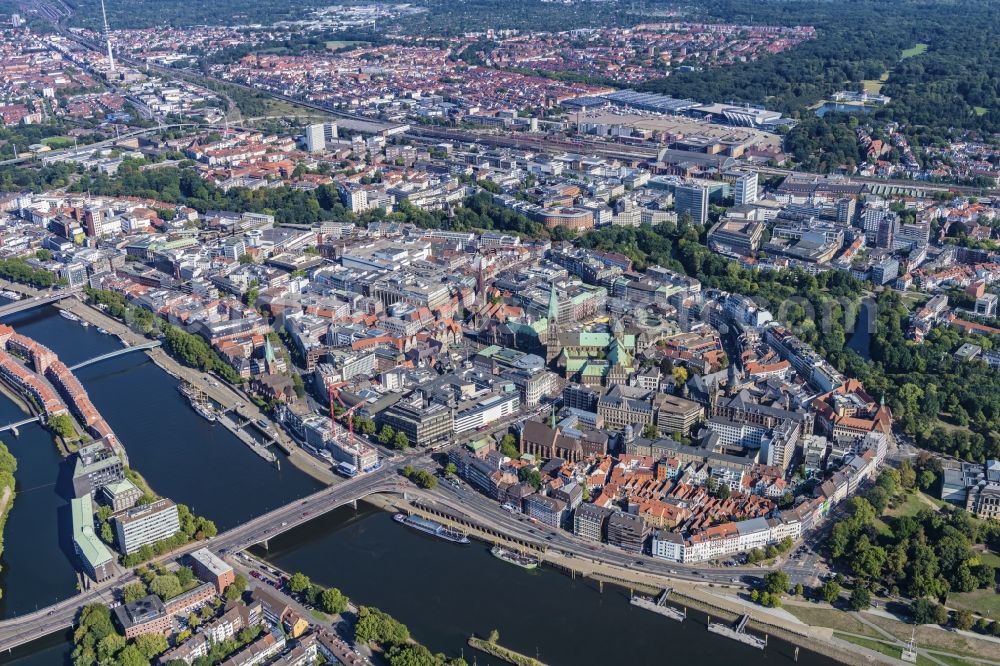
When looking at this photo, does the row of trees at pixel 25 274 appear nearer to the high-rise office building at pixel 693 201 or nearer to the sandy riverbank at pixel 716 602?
the sandy riverbank at pixel 716 602

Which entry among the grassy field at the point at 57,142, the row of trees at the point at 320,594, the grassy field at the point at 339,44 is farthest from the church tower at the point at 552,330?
the grassy field at the point at 339,44

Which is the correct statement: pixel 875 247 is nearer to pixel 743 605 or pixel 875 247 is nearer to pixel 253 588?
pixel 743 605

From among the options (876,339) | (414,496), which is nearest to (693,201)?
(876,339)

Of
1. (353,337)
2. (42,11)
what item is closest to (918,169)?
(353,337)

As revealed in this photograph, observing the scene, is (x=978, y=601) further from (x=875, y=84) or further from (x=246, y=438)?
(x=875, y=84)

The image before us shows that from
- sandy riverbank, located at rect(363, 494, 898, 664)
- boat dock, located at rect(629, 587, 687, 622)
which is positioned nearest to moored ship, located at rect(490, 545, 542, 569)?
sandy riverbank, located at rect(363, 494, 898, 664)

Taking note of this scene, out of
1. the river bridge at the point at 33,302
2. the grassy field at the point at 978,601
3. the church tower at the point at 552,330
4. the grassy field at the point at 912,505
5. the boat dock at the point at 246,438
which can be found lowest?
the grassy field at the point at 978,601

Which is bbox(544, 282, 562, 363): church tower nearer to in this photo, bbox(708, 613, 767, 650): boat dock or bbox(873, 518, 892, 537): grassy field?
bbox(873, 518, 892, 537): grassy field
